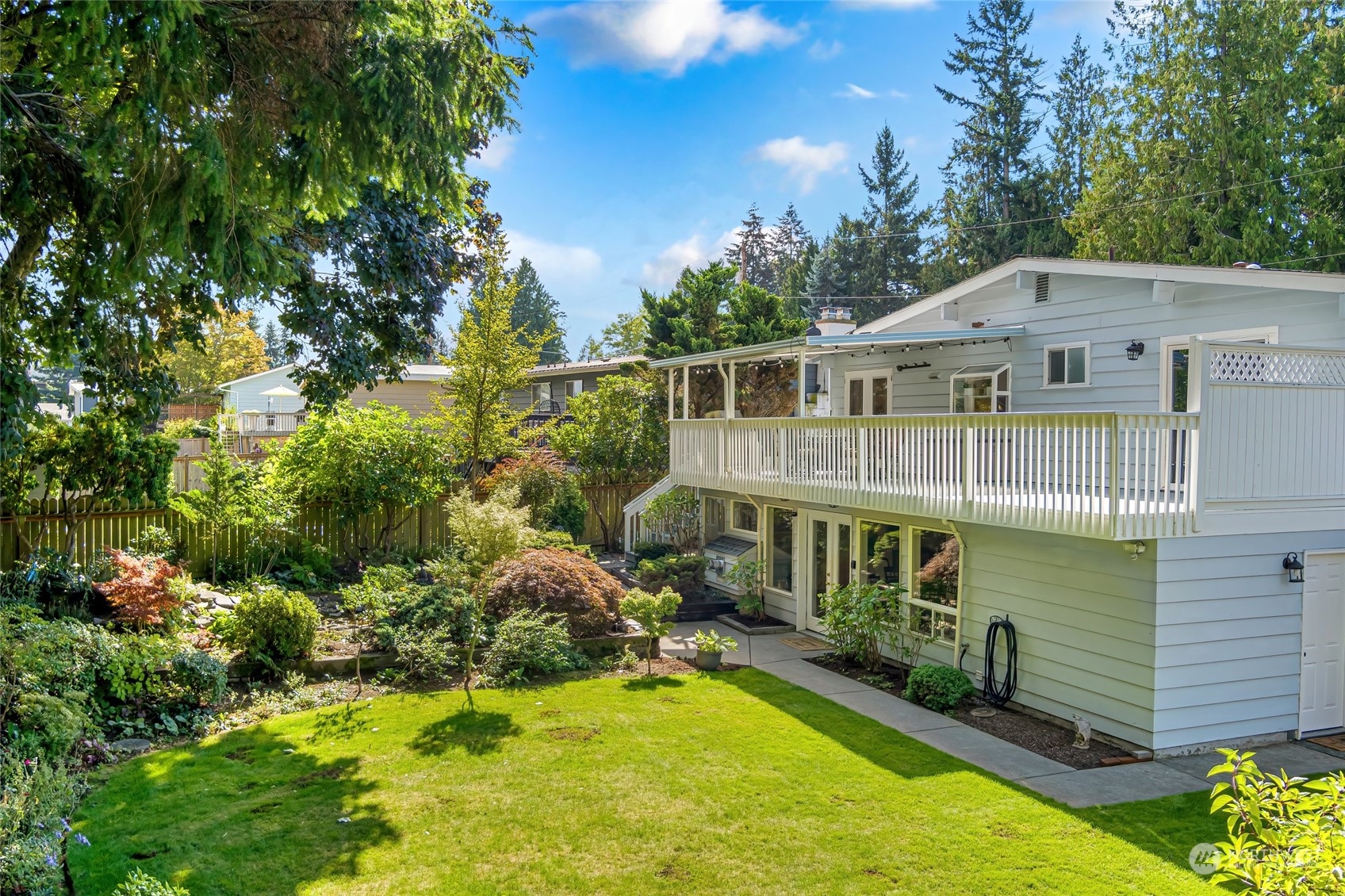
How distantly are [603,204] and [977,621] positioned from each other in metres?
19.4

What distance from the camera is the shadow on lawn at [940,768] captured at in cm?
648

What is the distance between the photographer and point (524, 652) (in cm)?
1100

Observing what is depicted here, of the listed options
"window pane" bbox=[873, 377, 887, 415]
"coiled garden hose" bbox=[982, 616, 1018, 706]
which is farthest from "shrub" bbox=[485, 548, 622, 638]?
"window pane" bbox=[873, 377, 887, 415]

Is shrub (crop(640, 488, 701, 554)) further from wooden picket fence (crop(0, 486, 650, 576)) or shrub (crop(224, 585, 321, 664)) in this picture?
shrub (crop(224, 585, 321, 664))

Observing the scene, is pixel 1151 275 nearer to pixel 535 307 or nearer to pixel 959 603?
pixel 959 603

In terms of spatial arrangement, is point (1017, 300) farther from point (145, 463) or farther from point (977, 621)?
point (145, 463)

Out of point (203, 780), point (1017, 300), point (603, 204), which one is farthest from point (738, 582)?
point (603, 204)

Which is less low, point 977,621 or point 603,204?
point 603,204

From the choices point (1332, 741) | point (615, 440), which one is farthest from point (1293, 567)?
point (615, 440)

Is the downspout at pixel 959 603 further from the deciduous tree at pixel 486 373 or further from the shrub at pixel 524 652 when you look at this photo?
the deciduous tree at pixel 486 373

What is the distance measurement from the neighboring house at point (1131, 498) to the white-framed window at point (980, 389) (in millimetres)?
66

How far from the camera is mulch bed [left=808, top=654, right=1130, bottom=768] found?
8.37 m

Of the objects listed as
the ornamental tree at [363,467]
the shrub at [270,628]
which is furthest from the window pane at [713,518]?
the shrub at [270,628]

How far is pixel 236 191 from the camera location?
655 cm
